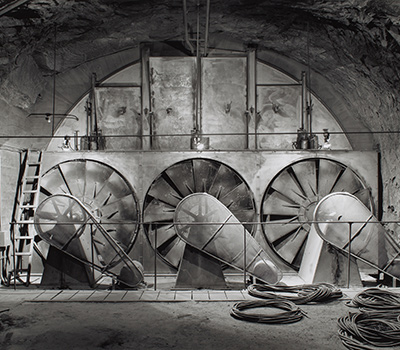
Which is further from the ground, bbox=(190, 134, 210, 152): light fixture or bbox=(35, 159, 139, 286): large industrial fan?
bbox=(190, 134, 210, 152): light fixture

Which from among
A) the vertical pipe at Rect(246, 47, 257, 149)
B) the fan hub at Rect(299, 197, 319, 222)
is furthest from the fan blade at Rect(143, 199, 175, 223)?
the fan hub at Rect(299, 197, 319, 222)

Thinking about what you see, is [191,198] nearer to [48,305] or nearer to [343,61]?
[48,305]

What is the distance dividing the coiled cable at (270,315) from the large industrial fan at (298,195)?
3200 mm

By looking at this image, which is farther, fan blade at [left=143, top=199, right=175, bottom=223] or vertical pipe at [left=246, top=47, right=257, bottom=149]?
vertical pipe at [left=246, top=47, right=257, bottom=149]

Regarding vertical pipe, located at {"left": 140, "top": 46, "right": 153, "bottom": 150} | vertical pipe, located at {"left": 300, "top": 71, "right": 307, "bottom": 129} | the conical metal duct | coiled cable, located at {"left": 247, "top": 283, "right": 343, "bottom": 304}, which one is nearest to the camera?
coiled cable, located at {"left": 247, "top": 283, "right": 343, "bottom": 304}

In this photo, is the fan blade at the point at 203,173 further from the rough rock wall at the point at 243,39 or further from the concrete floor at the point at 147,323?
the rough rock wall at the point at 243,39

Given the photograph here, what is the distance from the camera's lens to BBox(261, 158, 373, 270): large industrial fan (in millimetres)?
8617

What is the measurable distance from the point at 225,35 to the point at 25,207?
6214mm

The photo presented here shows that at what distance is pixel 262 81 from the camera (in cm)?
972

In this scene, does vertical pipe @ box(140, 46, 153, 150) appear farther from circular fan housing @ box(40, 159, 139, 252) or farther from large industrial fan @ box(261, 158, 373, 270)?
large industrial fan @ box(261, 158, 373, 270)

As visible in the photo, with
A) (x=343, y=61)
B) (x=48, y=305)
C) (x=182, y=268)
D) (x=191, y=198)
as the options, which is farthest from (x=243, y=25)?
(x=48, y=305)

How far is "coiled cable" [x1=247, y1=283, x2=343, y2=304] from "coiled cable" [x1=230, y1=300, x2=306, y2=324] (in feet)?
0.85

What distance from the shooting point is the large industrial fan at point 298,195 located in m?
8.62

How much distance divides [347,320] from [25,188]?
7.27m
